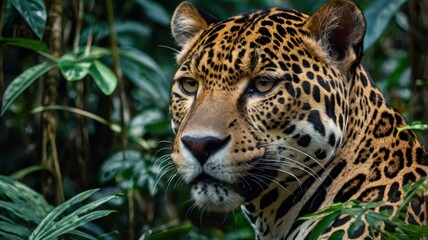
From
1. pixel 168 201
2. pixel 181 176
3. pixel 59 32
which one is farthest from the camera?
pixel 168 201

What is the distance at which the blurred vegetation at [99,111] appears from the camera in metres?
5.78

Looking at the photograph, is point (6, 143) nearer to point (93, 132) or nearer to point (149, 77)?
point (93, 132)

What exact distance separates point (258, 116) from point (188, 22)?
930 millimetres

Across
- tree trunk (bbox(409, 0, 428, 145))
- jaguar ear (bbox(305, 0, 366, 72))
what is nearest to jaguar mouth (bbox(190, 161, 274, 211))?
jaguar ear (bbox(305, 0, 366, 72))

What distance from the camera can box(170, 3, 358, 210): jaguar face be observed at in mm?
4883

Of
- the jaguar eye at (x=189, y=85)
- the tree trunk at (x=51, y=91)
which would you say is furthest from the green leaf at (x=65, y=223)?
the tree trunk at (x=51, y=91)

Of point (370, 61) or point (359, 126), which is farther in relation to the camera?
point (370, 61)

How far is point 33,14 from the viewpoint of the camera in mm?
5625

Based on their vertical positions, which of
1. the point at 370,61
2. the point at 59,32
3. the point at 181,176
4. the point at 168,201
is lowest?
the point at 168,201

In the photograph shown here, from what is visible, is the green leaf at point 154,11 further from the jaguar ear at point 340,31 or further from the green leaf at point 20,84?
the jaguar ear at point 340,31

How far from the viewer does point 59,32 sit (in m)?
6.83

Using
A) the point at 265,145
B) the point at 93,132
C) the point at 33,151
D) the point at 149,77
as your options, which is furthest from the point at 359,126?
the point at 93,132

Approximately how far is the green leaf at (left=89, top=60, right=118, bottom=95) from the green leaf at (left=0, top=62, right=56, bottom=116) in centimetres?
26

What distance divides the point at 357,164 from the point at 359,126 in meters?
0.20
